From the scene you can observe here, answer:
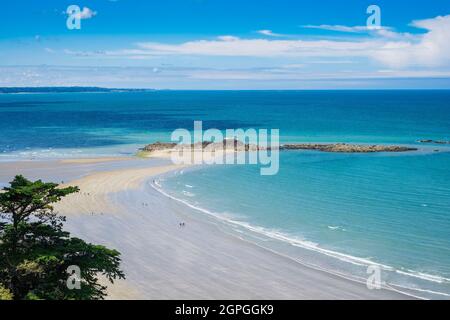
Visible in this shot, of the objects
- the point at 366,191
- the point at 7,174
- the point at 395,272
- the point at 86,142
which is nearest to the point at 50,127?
the point at 86,142

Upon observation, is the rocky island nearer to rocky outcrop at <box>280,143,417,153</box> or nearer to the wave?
rocky outcrop at <box>280,143,417,153</box>

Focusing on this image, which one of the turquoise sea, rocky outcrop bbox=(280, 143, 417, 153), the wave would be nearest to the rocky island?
rocky outcrop bbox=(280, 143, 417, 153)

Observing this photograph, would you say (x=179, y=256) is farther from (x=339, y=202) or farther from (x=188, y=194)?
(x=339, y=202)

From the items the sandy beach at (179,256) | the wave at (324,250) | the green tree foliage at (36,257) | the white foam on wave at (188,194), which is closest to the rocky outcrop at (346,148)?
the white foam on wave at (188,194)

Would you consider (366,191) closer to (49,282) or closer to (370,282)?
Answer: (370,282)

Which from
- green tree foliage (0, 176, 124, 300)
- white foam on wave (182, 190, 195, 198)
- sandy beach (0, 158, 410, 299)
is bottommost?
sandy beach (0, 158, 410, 299)

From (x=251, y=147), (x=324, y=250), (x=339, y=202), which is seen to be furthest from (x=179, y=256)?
(x=251, y=147)

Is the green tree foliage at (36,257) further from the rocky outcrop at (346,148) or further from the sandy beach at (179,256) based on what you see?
the rocky outcrop at (346,148)

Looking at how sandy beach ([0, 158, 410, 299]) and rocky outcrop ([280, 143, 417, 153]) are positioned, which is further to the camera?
rocky outcrop ([280, 143, 417, 153])
